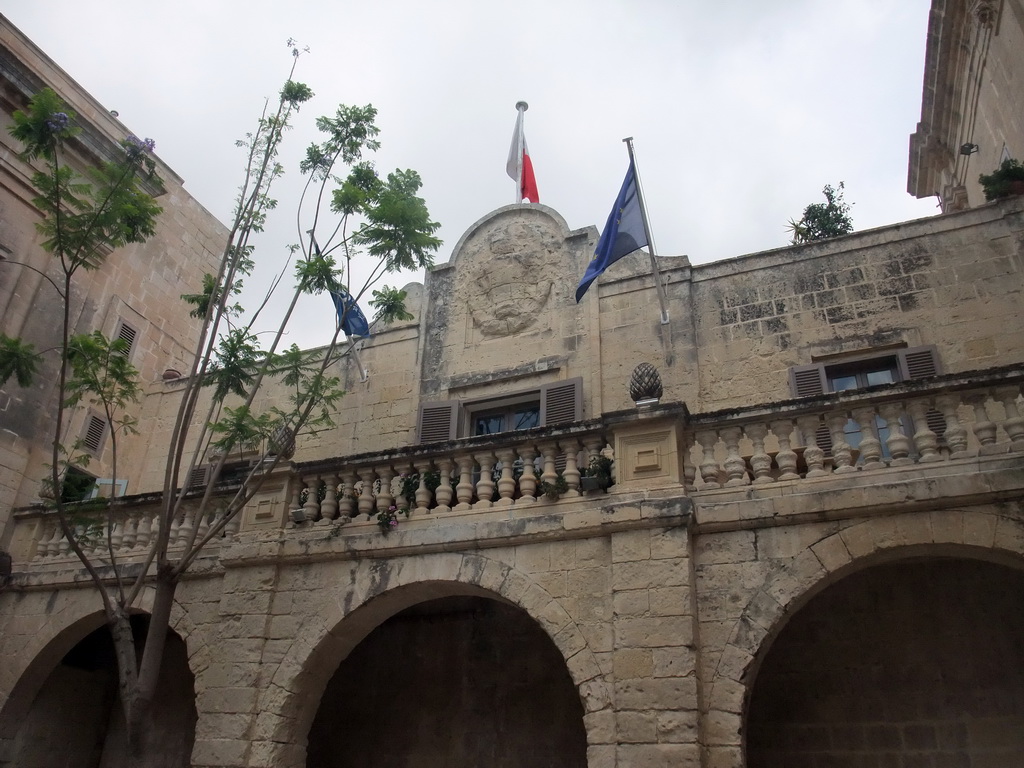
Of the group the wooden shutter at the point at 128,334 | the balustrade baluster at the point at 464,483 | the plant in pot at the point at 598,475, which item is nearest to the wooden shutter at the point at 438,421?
the balustrade baluster at the point at 464,483

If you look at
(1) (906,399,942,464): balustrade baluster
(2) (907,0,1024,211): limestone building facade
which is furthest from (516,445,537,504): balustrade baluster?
(2) (907,0,1024,211): limestone building facade

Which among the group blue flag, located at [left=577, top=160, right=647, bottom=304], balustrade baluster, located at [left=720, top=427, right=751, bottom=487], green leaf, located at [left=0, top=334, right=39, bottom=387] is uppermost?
blue flag, located at [left=577, top=160, right=647, bottom=304]

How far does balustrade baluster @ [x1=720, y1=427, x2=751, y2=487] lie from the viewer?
22.6ft

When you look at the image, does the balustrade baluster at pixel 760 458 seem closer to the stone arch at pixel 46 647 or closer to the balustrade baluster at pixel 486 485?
the balustrade baluster at pixel 486 485

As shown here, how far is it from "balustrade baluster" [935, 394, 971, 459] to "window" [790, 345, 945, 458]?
7.28 feet

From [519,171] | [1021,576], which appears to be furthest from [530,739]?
[519,171]

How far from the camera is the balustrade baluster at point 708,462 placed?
6961 millimetres

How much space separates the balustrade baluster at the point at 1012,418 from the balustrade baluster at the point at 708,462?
216cm

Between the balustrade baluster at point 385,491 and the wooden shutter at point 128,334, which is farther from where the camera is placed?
the wooden shutter at point 128,334

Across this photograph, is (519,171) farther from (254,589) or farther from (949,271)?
(254,589)

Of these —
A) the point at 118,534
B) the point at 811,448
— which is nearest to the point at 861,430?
the point at 811,448

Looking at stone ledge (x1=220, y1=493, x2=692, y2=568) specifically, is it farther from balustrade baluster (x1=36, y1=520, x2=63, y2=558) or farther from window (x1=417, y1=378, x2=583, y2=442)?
balustrade baluster (x1=36, y1=520, x2=63, y2=558)

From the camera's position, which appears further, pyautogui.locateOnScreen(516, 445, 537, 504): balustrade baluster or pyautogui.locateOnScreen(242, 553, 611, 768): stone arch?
pyautogui.locateOnScreen(516, 445, 537, 504): balustrade baluster

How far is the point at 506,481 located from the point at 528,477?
235 millimetres
